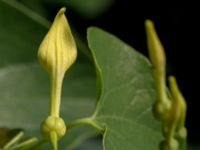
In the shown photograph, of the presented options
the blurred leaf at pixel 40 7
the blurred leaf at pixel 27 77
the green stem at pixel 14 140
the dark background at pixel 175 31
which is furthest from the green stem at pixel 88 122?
the dark background at pixel 175 31

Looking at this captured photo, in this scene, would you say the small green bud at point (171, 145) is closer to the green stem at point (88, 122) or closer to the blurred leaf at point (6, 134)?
the green stem at point (88, 122)

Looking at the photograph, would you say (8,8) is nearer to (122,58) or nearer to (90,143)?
(122,58)

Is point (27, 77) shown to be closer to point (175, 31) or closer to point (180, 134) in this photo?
point (180, 134)

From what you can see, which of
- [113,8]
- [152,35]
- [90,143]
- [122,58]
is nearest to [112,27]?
[113,8]

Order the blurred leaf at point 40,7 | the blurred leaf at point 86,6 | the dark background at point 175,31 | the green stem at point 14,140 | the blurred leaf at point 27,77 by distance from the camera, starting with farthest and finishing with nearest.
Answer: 1. the dark background at point 175,31
2. the blurred leaf at point 86,6
3. the blurred leaf at point 40,7
4. the blurred leaf at point 27,77
5. the green stem at point 14,140

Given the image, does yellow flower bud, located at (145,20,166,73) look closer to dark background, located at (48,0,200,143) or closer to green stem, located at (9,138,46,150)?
green stem, located at (9,138,46,150)

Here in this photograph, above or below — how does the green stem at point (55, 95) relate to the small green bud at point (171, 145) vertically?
above
